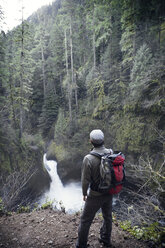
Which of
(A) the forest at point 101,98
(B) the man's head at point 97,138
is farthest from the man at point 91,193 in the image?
(A) the forest at point 101,98

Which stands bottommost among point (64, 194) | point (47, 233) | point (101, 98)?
point (64, 194)

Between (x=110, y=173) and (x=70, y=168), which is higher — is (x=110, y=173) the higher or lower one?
the higher one

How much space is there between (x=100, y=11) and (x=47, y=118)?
1553 cm

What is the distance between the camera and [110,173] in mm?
2340

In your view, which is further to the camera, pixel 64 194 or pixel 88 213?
pixel 64 194

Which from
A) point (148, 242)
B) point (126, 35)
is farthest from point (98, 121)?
point (148, 242)

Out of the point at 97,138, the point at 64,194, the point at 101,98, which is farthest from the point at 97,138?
the point at 101,98

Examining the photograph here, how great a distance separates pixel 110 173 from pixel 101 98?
1464cm

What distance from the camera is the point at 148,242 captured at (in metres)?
2.85

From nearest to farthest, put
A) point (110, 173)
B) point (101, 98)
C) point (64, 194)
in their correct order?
1. point (110, 173)
2. point (64, 194)
3. point (101, 98)

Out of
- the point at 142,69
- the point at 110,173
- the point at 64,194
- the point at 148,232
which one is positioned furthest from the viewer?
the point at 64,194

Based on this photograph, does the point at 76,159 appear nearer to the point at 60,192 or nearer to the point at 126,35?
the point at 60,192

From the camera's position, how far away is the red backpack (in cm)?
233

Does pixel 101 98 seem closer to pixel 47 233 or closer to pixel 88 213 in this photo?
pixel 47 233
